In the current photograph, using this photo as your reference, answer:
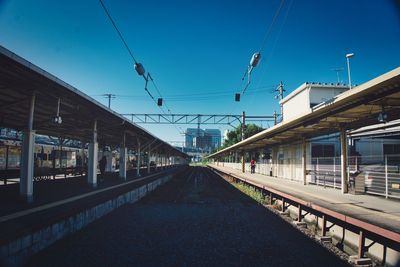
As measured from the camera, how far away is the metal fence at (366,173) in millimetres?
10573

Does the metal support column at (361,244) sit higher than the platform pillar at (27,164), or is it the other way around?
the platform pillar at (27,164)

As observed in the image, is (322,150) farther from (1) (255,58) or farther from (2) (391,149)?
(1) (255,58)

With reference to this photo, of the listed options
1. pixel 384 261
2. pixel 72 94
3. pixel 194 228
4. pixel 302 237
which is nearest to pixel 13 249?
pixel 194 228

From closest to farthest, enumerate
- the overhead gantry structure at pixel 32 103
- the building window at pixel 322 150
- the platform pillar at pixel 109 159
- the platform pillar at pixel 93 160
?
the overhead gantry structure at pixel 32 103
the platform pillar at pixel 93 160
the building window at pixel 322 150
the platform pillar at pixel 109 159

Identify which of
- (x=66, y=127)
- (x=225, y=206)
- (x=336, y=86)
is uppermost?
(x=336, y=86)

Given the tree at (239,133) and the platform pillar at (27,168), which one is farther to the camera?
the tree at (239,133)

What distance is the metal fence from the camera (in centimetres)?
1057

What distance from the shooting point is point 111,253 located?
6000mm

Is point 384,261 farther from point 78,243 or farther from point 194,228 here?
point 78,243

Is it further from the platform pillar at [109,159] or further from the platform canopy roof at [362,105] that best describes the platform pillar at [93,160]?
the platform pillar at [109,159]

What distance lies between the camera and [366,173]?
12.1 metres

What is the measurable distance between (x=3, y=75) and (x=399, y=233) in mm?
9893

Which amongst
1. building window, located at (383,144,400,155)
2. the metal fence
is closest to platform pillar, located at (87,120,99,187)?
the metal fence

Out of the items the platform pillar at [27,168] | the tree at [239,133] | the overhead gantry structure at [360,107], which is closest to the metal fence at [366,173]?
the overhead gantry structure at [360,107]
